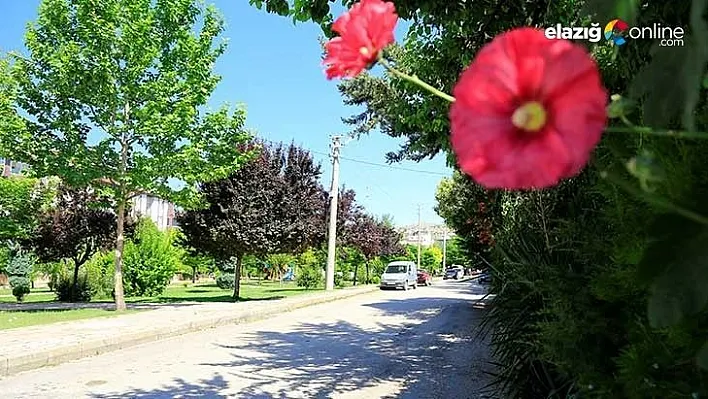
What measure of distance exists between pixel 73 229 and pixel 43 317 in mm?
7174

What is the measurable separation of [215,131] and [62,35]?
4302 millimetres

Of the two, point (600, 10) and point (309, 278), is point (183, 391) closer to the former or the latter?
point (600, 10)

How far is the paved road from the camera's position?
652cm

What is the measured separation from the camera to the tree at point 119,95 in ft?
45.2

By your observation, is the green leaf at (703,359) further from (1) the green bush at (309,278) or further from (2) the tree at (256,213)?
(1) the green bush at (309,278)

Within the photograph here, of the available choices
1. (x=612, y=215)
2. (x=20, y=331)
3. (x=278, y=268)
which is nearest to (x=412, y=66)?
(x=612, y=215)

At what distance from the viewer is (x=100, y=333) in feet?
33.6

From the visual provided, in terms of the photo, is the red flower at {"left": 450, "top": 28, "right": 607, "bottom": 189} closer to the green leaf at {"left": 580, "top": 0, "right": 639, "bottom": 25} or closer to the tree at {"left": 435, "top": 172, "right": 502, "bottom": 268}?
the green leaf at {"left": 580, "top": 0, "right": 639, "bottom": 25}

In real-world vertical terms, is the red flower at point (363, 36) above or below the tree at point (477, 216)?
below

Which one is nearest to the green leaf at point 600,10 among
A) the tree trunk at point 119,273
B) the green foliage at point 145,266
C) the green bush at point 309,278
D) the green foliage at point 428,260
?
the tree trunk at point 119,273

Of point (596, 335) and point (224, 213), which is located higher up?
point (224, 213)

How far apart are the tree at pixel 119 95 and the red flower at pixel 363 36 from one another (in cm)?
1422

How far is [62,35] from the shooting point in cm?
1394

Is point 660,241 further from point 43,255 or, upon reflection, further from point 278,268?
point 278,268
